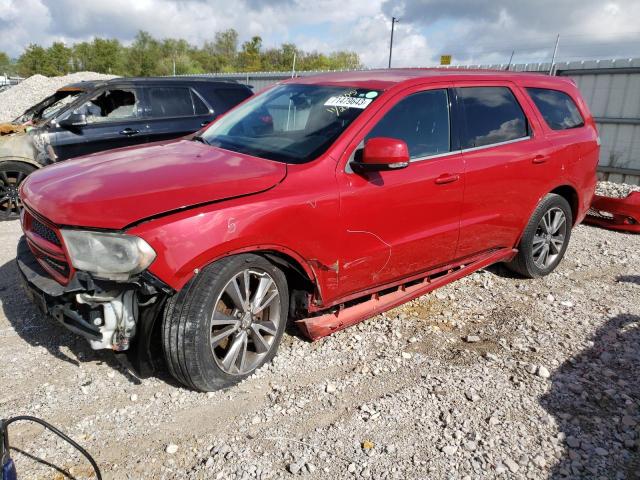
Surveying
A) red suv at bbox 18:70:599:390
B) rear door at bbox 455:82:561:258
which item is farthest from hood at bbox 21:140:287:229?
rear door at bbox 455:82:561:258

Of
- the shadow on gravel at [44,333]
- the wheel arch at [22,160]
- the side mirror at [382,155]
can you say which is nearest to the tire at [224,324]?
the shadow on gravel at [44,333]

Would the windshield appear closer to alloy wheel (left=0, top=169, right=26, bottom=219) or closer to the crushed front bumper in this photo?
the crushed front bumper

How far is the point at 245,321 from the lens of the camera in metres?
3.00

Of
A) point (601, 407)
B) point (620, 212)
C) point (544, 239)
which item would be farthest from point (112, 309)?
point (620, 212)

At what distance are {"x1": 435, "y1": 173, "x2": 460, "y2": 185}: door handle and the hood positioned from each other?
119 centimetres

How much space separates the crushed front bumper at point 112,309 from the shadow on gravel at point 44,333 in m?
0.41

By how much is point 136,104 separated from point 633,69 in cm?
883

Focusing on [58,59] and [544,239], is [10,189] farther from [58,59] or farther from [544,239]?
[58,59]

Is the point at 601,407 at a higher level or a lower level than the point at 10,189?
lower

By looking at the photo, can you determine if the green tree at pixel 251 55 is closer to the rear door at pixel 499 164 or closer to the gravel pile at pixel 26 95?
the gravel pile at pixel 26 95

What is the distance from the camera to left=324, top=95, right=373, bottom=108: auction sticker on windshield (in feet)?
11.1

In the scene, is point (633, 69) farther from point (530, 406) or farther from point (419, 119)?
point (530, 406)

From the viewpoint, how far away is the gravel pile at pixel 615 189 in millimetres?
8700

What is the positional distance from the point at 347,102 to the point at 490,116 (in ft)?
4.42
